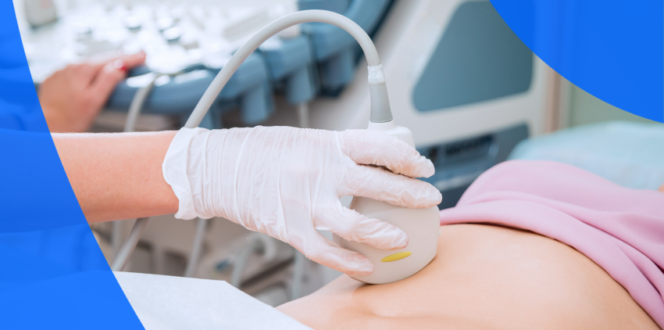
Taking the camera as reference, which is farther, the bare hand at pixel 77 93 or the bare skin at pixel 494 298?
the bare hand at pixel 77 93

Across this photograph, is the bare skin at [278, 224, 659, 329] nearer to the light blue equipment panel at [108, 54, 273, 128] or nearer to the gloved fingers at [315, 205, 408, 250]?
the gloved fingers at [315, 205, 408, 250]

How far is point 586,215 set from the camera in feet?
2.44

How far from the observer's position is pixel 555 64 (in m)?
1.92

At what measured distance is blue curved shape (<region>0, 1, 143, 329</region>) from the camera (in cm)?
51

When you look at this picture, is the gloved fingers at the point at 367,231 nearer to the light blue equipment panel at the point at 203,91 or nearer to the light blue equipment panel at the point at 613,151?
the light blue equipment panel at the point at 203,91

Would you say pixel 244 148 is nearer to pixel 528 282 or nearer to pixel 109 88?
pixel 528 282

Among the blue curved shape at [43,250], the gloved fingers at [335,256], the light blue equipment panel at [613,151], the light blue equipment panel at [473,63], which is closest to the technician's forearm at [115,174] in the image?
the blue curved shape at [43,250]

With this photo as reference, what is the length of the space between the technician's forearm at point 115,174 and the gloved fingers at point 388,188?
27cm

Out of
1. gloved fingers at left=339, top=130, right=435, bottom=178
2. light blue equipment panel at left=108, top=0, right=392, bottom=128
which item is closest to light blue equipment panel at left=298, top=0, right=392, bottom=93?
light blue equipment panel at left=108, top=0, right=392, bottom=128

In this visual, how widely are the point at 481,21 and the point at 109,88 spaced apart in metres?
1.10

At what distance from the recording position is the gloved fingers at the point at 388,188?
1.99ft

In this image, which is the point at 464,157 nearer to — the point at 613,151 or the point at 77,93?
the point at 613,151

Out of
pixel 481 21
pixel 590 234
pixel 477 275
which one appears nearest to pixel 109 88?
pixel 477 275

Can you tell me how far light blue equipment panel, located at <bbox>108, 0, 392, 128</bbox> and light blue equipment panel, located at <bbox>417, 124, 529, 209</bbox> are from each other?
1.35 feet
